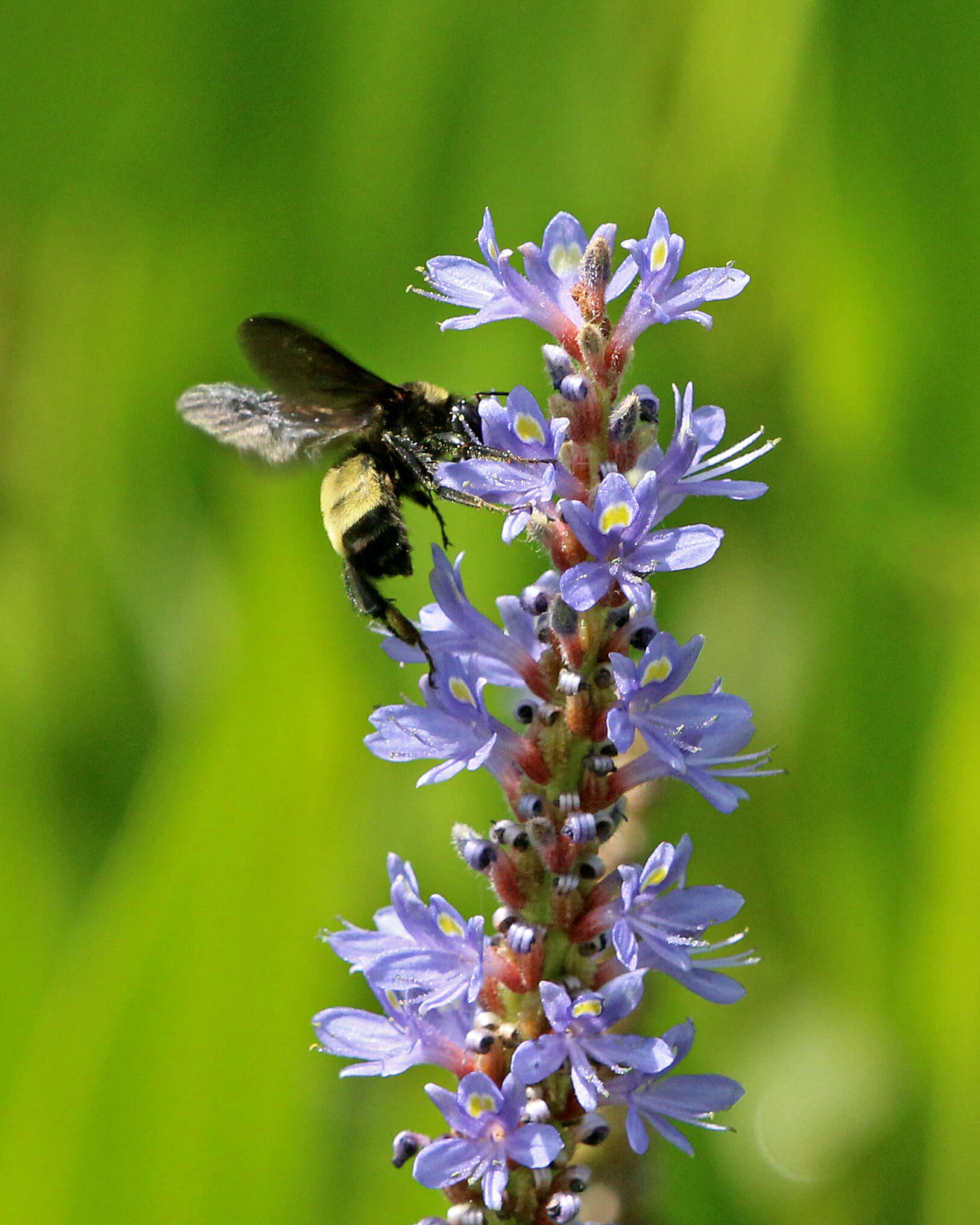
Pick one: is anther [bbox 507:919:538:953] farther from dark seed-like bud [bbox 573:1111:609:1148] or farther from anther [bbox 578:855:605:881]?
dark seed-like bud [bbox 573:1111:609:1148]

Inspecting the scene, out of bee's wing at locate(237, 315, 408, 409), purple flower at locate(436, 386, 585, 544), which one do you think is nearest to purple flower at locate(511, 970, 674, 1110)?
purple flower at locate(436, 386, 585, 544)

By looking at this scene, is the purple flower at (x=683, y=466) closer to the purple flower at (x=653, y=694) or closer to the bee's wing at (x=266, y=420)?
the purple flower at (x=653, y=694)

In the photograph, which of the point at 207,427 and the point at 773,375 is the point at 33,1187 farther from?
the point at 773,375

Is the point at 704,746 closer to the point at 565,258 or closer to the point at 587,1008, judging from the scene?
the point at 587,1008

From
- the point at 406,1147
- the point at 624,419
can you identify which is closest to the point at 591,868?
the point at 406,1147

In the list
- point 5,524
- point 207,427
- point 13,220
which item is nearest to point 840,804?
point 207,427

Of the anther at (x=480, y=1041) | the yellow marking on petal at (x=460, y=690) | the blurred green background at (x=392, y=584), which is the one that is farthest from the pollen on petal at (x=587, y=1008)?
the blurred green background at (x=392, y=584)
